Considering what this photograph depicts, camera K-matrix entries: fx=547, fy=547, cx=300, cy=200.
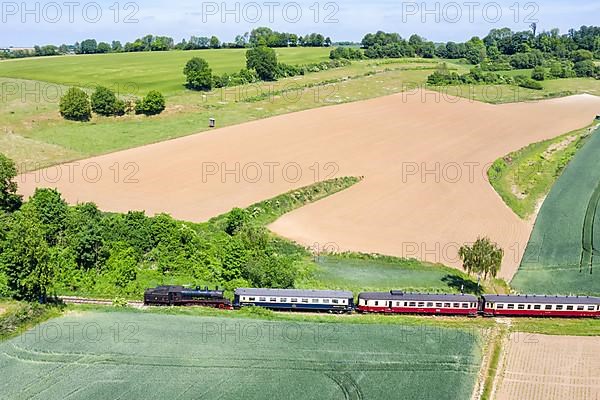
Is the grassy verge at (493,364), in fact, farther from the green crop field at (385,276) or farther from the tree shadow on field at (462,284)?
the green crop field at (385,276)

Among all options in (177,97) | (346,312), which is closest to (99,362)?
(346,312)

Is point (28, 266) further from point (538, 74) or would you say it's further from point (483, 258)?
point (538, 74)

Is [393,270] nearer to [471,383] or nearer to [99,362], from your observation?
[471,383]

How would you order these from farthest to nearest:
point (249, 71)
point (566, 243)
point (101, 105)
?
point (249, 71)
point (101, 105)
point (566, 243)

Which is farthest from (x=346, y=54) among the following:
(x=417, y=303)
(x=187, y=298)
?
(x=187, y=298)

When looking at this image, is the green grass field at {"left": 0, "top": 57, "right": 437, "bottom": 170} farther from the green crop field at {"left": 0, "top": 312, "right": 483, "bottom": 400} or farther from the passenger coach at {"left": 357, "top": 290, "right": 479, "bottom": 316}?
the passenger coach at {"left": 357, "top": 290, "right": 479, "bottom": 316}

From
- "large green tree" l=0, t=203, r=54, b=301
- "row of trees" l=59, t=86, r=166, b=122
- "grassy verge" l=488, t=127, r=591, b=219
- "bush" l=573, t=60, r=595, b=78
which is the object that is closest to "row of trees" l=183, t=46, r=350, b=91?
"row of trees" l=59, t=86, r=166, b=122
